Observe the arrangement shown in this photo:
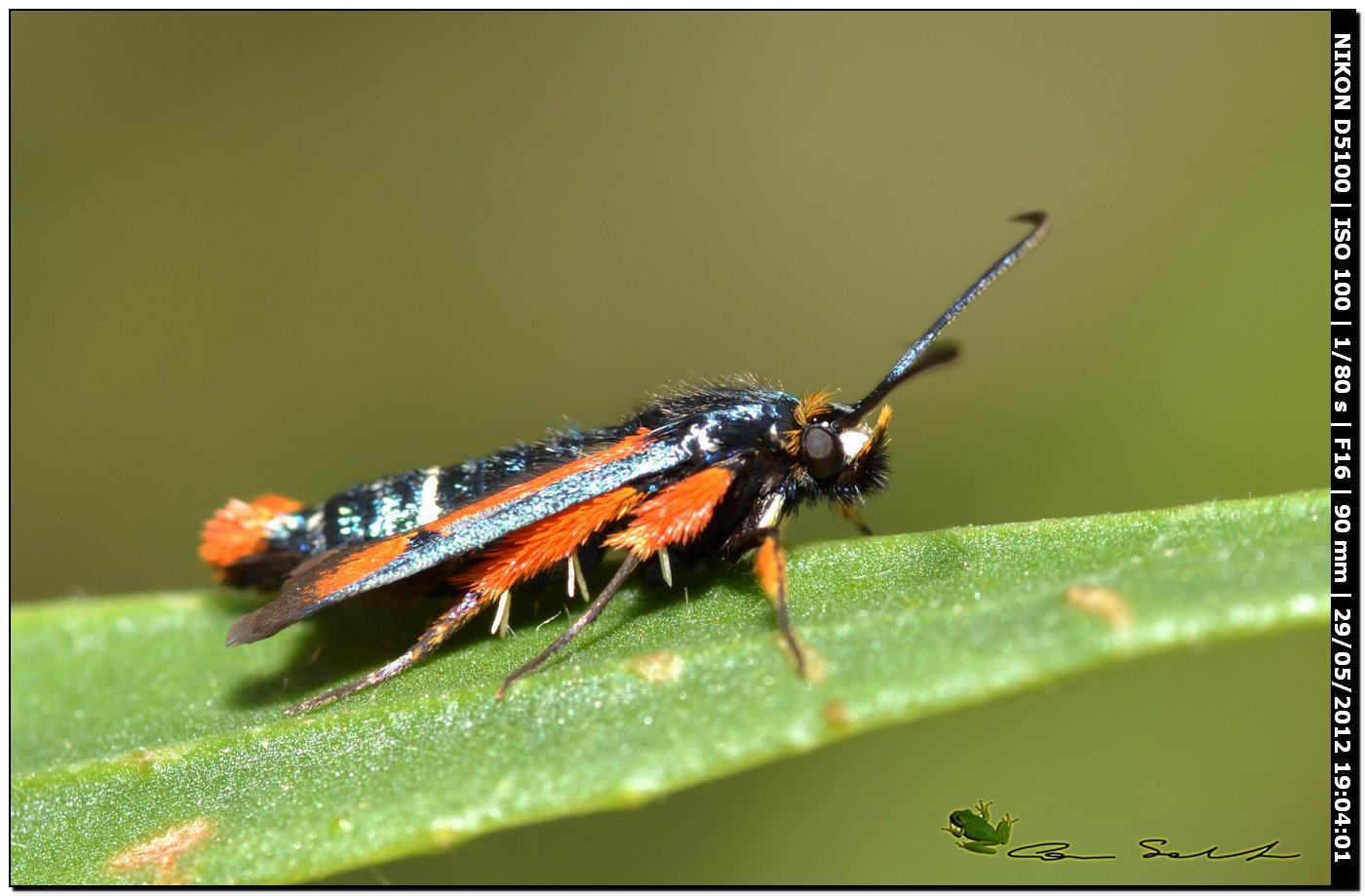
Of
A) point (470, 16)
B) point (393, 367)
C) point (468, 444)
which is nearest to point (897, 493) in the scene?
point (468, 444)

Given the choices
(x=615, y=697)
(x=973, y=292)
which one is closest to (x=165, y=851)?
(x=615, y=697)

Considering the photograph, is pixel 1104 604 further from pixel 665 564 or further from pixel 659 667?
pixel 665 564

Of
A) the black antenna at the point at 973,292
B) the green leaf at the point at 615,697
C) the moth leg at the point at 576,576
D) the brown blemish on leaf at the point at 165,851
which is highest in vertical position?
the black antenna at the point at 973,292

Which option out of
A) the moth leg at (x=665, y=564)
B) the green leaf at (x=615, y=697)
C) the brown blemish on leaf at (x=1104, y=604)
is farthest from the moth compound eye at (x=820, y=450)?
the brown blemish on leaf at (x=1104, y=604)

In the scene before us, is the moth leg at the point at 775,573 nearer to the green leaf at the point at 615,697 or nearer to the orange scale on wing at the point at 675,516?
the green leaf at the point at 615,697
